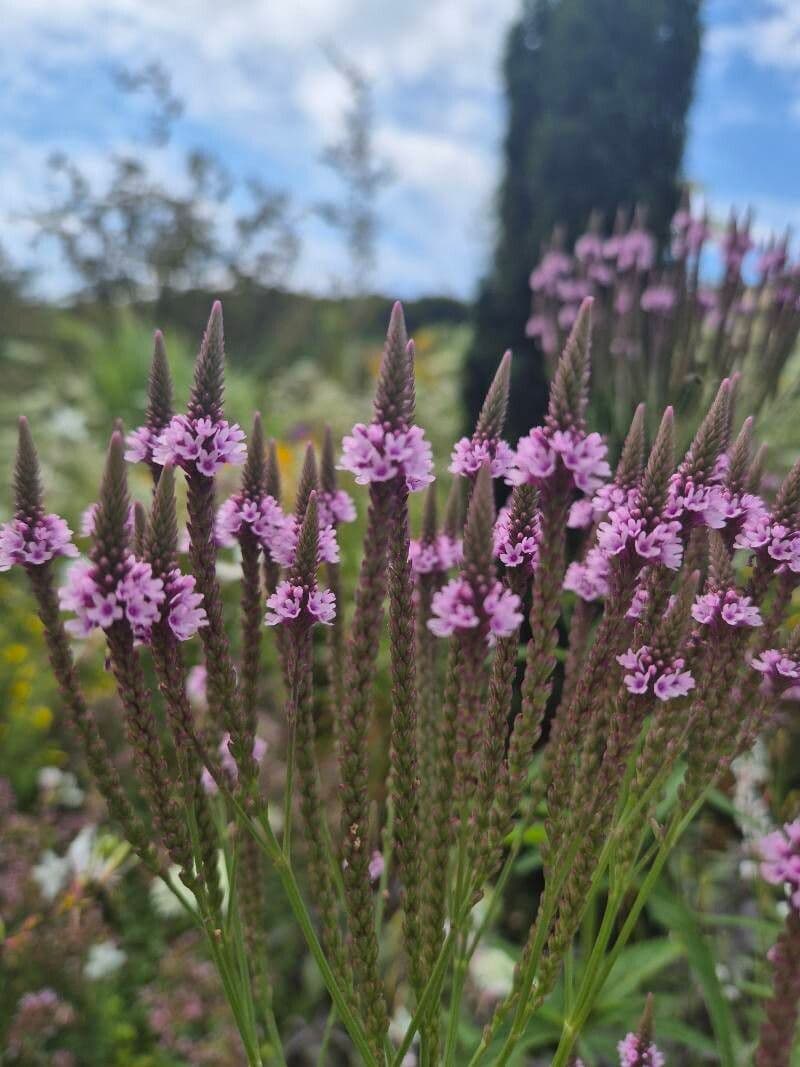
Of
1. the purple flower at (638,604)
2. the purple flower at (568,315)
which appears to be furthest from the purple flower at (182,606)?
the purple flower at (568,315)

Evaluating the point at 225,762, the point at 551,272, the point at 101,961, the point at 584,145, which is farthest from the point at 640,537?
the point at 584,145

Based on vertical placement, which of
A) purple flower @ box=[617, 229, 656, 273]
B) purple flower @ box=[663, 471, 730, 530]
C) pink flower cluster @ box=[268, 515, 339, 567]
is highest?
purple flower @ box=[617, 229, 656, 273]

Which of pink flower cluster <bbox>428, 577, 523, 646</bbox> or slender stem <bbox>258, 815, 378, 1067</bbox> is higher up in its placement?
pink flower cluster <bbox>428, 577, 523, 646</bbox>

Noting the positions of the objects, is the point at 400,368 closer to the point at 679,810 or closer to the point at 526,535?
the point at 526,535

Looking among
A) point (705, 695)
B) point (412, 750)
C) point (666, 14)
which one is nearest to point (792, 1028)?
point (705, 695)

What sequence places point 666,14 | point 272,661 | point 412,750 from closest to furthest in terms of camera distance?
point 412,750, point 272,661, point 666,14

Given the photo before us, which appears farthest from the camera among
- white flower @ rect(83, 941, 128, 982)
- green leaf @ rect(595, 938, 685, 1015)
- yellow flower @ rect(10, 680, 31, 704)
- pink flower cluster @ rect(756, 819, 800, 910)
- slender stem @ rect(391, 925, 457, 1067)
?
yellow flower @ rect(10, 680, 31, 704)

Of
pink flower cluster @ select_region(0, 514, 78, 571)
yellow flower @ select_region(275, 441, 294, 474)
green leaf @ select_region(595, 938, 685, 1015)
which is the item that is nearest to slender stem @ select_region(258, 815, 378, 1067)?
pink flower cluster @ select_region(0, 514, 78, 571)

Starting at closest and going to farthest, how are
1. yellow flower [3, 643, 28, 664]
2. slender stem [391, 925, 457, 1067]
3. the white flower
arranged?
slender stem [391, 925, 457, 1067] → the white flower → yellow flower [3, 643, 28, 664]

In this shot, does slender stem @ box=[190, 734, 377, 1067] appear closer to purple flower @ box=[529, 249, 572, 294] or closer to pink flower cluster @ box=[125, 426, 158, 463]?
pink flower cluster @ box=[125, 426, 158, 463]
